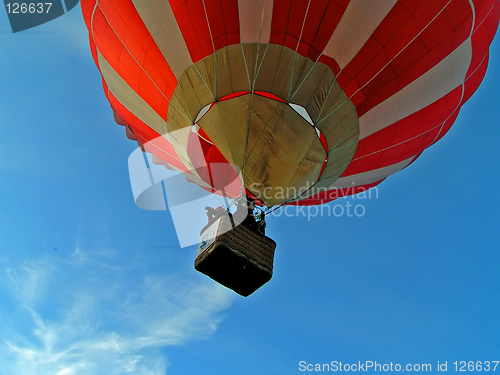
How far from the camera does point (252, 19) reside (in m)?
4.70

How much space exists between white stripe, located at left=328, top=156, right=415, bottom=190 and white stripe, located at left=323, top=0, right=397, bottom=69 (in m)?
2.19

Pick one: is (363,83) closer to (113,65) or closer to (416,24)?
(416,24)

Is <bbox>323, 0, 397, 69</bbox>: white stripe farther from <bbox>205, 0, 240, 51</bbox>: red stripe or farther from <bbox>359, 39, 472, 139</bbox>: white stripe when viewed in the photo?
<bbox>205, 0, 240, 51</bbox>: red stripe

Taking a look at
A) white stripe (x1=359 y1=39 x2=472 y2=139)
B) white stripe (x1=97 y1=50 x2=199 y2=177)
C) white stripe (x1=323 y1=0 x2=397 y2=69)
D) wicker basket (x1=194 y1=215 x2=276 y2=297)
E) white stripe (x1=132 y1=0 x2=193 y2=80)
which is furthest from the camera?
white stripe (x1=97 y1=50 x2=199 y2=177)

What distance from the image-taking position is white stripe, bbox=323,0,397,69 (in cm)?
470

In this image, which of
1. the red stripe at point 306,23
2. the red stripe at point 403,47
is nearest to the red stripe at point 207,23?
the red stripe at point 306,23

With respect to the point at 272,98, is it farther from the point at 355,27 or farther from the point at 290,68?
the point at 355,27

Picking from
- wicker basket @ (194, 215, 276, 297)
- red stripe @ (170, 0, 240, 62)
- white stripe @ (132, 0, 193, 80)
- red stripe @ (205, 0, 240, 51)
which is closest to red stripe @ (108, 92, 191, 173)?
white stripe @ (132, 0, 193, 80)

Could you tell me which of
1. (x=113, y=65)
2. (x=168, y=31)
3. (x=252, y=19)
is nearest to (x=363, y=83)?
(x=252, y=19)

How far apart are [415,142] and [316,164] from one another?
78.0 inches

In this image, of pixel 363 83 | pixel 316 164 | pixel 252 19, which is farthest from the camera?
pixel 316 164

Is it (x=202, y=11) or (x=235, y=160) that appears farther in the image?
(x=235, y=160)

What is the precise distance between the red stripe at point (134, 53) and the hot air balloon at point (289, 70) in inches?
0.6

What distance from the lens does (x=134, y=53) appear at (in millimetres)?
5293
